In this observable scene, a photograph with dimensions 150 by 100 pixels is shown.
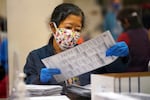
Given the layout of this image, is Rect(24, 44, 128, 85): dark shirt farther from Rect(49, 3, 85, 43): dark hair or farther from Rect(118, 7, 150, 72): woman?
Rect(118, 7, 150, 72): woman

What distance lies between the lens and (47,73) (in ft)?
4.43

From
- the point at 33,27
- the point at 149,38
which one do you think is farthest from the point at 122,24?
the point at 33,27

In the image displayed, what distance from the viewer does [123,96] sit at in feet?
2.95

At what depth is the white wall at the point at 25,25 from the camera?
2.20 m

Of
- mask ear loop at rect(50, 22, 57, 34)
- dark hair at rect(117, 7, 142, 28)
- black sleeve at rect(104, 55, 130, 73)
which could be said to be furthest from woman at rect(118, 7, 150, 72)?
mask ear loop at rect(50, 22, 57, 34)

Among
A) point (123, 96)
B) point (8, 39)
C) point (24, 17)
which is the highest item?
point (24, 17)

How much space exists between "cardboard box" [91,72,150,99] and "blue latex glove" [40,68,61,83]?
31cm

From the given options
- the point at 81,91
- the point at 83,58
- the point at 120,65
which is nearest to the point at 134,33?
the point at 120,65

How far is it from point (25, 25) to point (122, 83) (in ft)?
4.70

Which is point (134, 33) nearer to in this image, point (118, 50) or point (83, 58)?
point (118, 50)

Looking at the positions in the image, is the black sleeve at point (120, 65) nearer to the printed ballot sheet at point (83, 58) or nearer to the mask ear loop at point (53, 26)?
the printed ballot sheet at point (83, 58)

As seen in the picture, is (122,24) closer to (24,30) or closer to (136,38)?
(136,38)

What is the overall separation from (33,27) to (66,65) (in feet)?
3.29

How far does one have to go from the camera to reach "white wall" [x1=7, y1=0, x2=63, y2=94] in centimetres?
220
